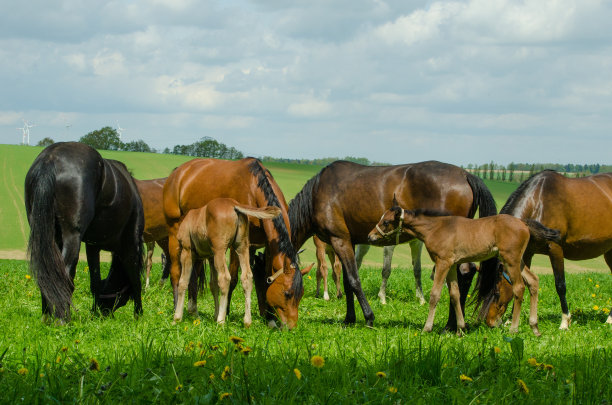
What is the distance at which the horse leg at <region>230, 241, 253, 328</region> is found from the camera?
→ 23.9ft

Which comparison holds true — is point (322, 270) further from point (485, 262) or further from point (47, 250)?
point (47, 250)

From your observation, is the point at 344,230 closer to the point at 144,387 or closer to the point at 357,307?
the point at 357,307

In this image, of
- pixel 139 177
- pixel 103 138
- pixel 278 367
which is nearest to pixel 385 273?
pixel 278 367

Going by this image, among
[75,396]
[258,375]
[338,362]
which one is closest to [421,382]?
[338,362]

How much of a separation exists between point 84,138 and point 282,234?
55722 millimetres

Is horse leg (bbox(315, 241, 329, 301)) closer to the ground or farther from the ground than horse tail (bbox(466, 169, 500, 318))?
closer to the ground

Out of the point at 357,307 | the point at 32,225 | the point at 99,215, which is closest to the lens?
the point at 32,225

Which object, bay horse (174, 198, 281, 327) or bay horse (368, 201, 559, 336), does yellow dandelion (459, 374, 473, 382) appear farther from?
bay horse (174, 198, 281, 327)

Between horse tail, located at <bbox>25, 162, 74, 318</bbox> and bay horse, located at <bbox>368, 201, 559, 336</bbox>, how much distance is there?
3627 mm

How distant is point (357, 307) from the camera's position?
10.0m

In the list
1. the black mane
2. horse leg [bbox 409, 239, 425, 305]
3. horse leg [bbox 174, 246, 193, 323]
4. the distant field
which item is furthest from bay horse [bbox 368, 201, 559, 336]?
the distant field

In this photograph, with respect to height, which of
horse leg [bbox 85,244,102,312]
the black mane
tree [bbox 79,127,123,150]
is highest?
tree [bbox 79,127,123,150]

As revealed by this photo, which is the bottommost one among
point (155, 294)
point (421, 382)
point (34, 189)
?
point (155, 294)

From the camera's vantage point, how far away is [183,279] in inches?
304
